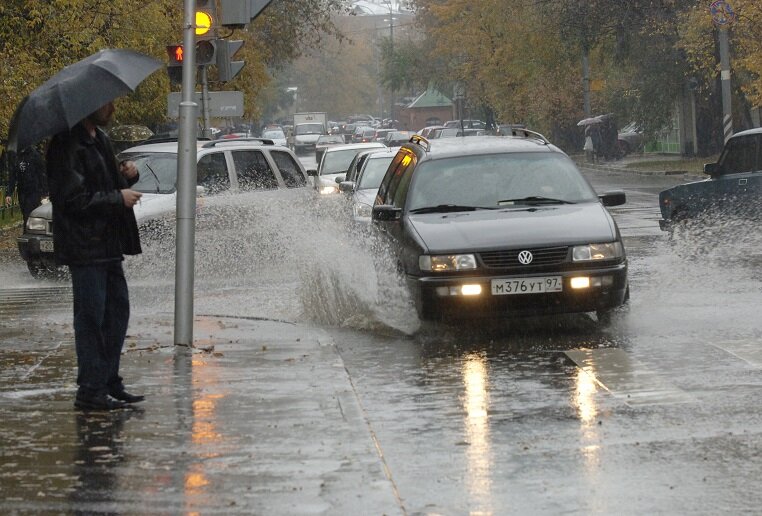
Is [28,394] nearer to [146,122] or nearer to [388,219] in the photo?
[388,219]

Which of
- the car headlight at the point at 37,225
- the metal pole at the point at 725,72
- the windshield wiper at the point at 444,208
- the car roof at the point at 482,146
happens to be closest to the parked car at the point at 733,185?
the car roof at the point at 482,146

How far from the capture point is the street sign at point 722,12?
34625mm

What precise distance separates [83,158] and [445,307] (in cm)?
373

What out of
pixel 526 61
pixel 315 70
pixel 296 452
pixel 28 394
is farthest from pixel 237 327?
pixel 315 70

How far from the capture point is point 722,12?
34.8 meters

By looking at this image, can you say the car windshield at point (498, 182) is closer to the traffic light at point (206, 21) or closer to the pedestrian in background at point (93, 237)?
the traffic light at point (206, 21)

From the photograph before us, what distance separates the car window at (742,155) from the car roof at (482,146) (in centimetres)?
617

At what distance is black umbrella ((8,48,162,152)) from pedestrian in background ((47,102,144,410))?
0.14 m

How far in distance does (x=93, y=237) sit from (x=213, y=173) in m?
11.1

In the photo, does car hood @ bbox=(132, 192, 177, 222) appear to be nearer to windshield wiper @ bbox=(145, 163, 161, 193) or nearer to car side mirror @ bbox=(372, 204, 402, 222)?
windshield wiper @ bbox=(145, 163, 161, 193)

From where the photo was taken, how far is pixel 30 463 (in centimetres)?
678

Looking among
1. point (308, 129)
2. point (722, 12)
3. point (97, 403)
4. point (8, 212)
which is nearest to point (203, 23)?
point (97, 403)

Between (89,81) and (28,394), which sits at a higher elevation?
(89,81)

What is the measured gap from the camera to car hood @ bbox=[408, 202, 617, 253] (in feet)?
36.3
